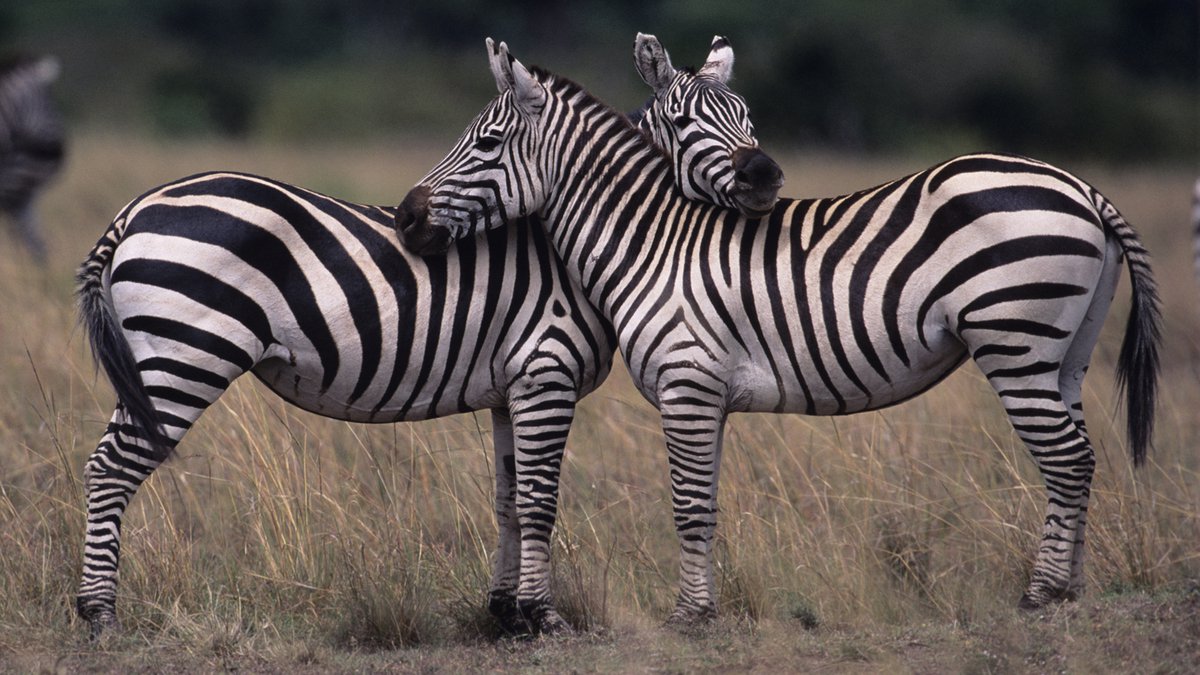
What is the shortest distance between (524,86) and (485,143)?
28 cm

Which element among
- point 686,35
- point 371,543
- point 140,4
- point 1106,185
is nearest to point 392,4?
point 140,4

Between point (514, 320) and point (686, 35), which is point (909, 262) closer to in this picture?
point (514, 320)

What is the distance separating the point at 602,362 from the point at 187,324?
1.60 meters

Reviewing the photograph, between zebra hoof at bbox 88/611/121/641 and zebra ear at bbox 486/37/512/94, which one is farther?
zebra ear at bbox 486/37/512/94

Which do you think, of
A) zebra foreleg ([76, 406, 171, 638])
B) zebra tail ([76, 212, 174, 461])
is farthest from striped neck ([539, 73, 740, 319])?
zebra foreleg ([76, 406, 171, 638])

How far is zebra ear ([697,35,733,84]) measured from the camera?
539 centimetres

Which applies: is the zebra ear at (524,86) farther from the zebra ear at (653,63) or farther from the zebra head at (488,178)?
the zebra ear at (653,63)

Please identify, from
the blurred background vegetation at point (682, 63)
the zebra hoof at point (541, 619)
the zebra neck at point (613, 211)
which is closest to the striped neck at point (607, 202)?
the zebra neck at point (613, 211)

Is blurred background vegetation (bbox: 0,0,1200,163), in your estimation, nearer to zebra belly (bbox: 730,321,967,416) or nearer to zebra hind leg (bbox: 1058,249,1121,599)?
zebra hind leg (bbox: 1058,249,1121,599)

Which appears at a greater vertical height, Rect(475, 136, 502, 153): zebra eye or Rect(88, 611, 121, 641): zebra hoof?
Rect(475, 136, 502, 153): zebra eye

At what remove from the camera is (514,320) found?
5.09 meters

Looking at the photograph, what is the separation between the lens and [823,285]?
16.1ft

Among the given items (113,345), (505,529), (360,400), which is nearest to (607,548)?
(505,529)

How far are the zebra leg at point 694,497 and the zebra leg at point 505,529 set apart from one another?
690 mm
